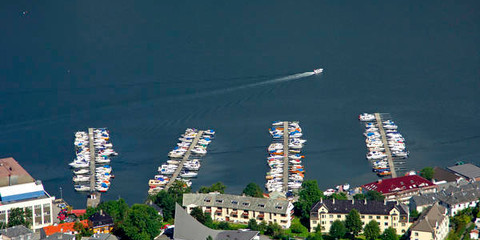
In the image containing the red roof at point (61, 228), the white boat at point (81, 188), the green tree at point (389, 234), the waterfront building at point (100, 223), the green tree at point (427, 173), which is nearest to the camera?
the green tree at point (389, 234)

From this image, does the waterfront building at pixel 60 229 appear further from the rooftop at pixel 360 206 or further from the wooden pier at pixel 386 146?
the wooden pier at pixel 386 146

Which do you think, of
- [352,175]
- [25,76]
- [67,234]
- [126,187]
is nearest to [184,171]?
[126,187]

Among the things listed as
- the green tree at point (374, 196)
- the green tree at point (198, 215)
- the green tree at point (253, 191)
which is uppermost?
the green tree at point (253, 191)

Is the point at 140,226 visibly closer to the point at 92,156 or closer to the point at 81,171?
the point at 81,171

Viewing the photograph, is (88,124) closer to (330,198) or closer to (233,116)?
(233,116)

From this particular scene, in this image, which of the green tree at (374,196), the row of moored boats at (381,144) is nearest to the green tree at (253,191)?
the green tree at (374,196)

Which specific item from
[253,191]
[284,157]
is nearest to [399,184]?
[253,191]
